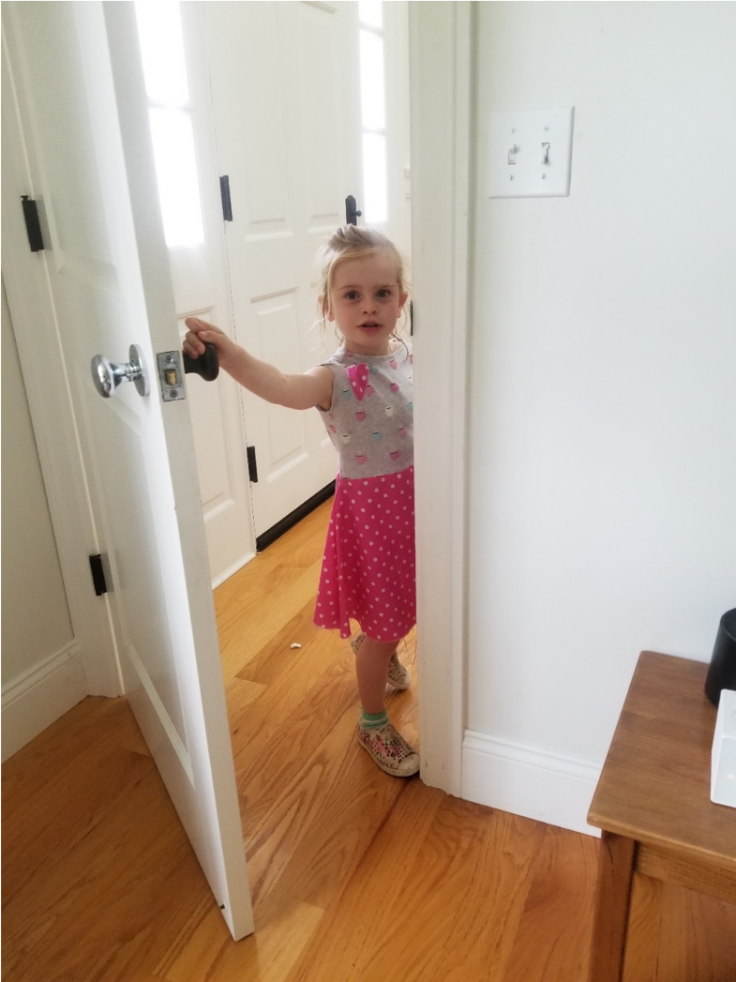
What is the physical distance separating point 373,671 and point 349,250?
79 centimetres

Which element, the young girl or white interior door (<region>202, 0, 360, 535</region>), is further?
white interior door (<region>202, 0, 360, 535</region>)

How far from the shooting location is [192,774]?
1.10 metres

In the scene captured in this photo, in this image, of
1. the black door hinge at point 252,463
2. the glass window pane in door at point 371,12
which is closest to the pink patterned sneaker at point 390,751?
the black door hinge at point 252,463

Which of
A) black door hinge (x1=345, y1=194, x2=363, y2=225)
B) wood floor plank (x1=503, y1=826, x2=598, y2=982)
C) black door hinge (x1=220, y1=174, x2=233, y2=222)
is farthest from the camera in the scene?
black door hinge (x1=345, y1=194, x2=363, y2=225)

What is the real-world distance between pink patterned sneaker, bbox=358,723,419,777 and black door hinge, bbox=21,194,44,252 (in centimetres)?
110

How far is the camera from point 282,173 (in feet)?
7.12

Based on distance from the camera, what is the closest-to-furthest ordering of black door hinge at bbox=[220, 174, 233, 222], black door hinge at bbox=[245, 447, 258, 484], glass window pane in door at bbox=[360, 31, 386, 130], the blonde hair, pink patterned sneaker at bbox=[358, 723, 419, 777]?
the blonde hair < pink patterned sneaker at bbox=[358, 723, 419, 777] < black door hinge at bbox=[220, 174, 233, 222] < black door hinge at bbox=[245, 447, 258, 484] < glass window pane in door at bbox=[360, 31, 386, 130]

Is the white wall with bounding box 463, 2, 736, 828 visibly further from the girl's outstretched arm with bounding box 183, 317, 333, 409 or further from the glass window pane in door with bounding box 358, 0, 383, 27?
the glass window pane in door with bounding box 358, 0, 383, 27

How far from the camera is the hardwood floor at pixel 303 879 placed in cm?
108

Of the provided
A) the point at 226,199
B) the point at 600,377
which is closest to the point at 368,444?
the point at 600,377

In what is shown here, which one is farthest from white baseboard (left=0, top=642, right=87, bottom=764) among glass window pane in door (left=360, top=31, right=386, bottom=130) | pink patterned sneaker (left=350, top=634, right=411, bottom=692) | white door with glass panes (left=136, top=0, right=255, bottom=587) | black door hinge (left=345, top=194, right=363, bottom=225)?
glass window pane in door (left=360, top=31, right=386, bottom=130)

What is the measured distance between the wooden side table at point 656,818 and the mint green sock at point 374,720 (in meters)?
0.62

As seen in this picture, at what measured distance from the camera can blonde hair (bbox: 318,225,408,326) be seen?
123cm

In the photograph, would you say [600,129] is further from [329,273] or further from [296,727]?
[296,727]
